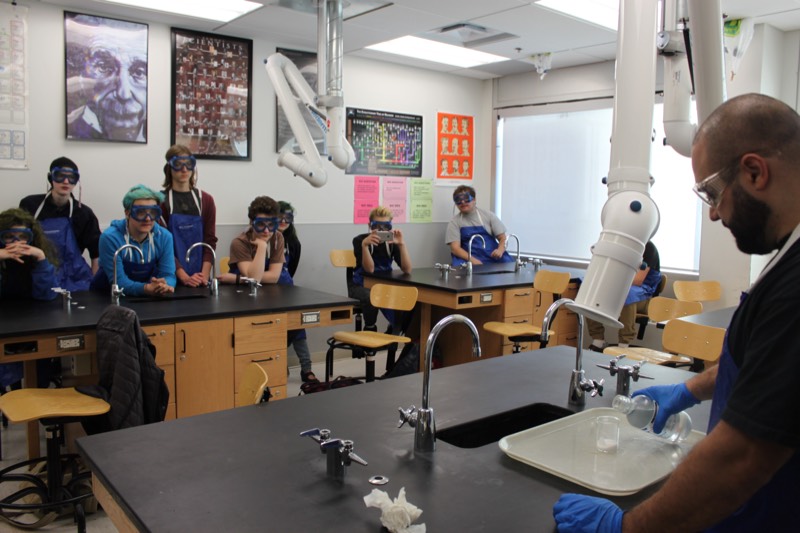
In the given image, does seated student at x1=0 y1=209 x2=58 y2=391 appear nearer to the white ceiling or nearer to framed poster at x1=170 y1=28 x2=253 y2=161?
framed poster at x1=170 y1=28 x2=253 y2=161

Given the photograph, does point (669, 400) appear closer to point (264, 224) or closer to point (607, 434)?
point (607, 434)

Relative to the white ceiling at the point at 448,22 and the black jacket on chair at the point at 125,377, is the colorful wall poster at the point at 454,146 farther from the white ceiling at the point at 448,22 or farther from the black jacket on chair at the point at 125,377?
the black jacket on chair at the point at 125,377

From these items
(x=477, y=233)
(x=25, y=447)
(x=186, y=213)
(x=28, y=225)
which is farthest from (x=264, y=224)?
(x=477, y=233)

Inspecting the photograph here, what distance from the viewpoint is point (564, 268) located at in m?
6.40

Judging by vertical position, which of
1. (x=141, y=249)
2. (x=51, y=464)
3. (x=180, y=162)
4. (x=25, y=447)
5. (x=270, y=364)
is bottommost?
(x=25, y=447)

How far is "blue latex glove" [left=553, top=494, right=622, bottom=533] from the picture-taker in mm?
1119

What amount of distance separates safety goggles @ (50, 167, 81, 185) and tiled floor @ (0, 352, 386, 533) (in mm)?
1509

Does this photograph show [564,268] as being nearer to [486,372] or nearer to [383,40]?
[383,40]

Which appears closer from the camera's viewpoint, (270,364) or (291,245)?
(270,364)

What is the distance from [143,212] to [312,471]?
255 cm

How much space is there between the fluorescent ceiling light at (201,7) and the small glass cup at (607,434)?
374cm

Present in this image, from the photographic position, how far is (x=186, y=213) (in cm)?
436

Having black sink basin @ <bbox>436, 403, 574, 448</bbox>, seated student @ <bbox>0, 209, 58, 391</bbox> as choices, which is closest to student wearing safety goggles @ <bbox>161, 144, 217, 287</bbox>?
seated student @ <bbox>0, 209, 58, 391</bbox>

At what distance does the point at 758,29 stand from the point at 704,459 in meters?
4.82
